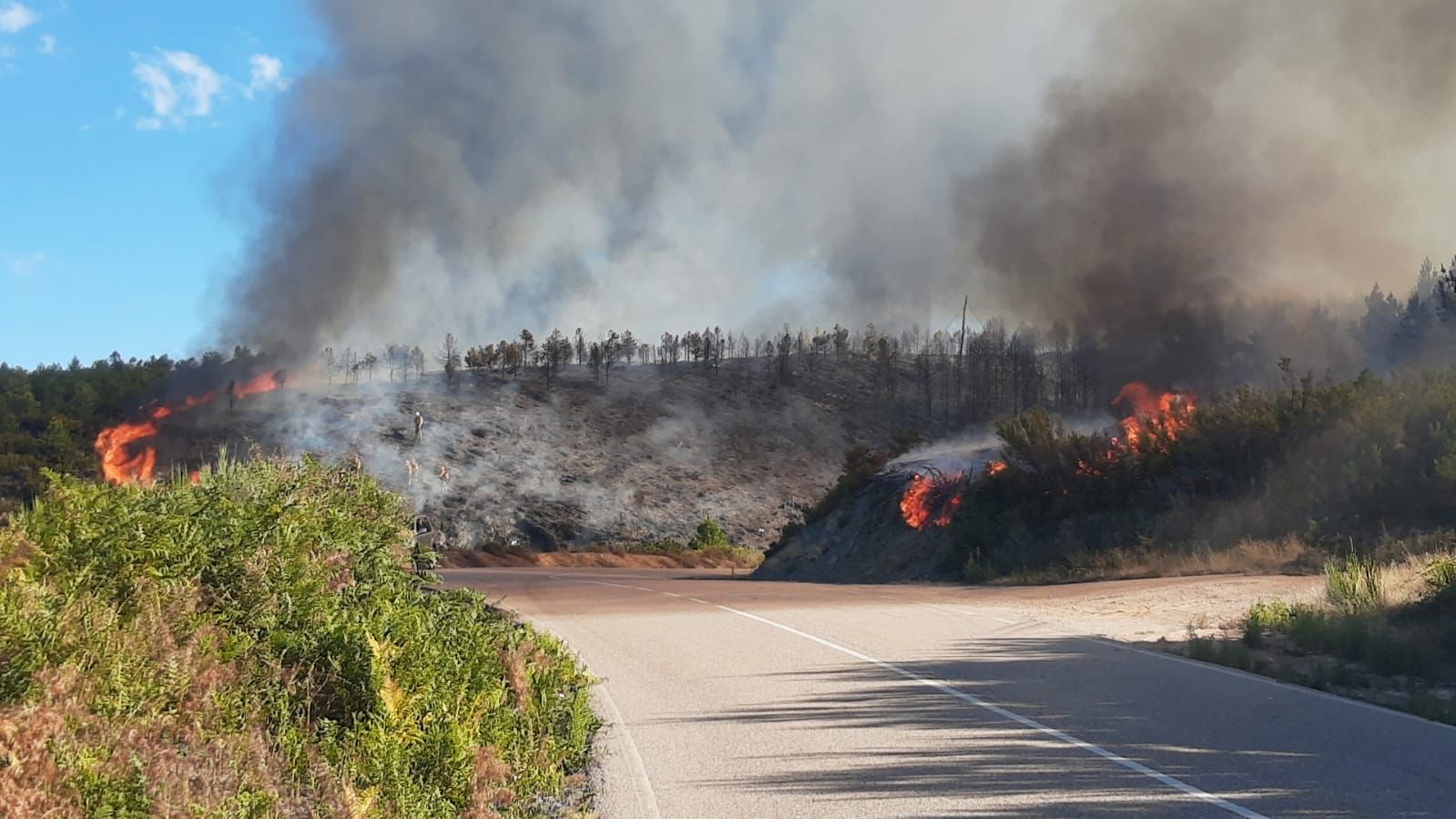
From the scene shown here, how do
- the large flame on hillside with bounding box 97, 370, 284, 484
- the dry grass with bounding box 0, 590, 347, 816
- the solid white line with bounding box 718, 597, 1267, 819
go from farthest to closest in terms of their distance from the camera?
the large flame on hillside with bounding box 97, 370, 284, 484 → the solid white line with bounding box 718, 597, 1267, 819 → the dry grass with bounding box 0, 590, 347, 816

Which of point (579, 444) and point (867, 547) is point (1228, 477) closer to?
point (867, 547)

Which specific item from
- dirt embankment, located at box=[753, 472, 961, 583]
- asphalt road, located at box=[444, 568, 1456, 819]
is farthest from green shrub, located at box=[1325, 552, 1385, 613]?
dirt embankment, located at box=[753, 472, 961, 583]

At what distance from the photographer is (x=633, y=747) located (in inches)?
327

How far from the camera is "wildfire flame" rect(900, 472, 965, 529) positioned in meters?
34.1

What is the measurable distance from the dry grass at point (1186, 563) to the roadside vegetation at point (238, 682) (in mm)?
18879

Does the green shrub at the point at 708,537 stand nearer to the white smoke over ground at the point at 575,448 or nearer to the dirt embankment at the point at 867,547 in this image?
the white smoke over ground at the point at 575,448

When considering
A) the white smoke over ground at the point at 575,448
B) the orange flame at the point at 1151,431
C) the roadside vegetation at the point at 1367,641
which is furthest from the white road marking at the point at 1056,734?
the white smoke over ground at the point at 575,448

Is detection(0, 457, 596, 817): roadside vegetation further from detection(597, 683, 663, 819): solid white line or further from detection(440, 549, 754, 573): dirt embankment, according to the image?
detection(440, 549, 754, 573): dirt embankment

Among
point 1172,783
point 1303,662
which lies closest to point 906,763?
point 1172,783

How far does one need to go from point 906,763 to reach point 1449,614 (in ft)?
30.8

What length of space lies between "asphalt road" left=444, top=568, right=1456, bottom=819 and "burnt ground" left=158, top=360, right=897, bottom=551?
3501cm

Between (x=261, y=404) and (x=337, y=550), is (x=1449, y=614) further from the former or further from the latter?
(x=261, y=404)

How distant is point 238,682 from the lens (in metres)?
6.24

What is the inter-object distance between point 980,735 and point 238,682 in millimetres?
5196
